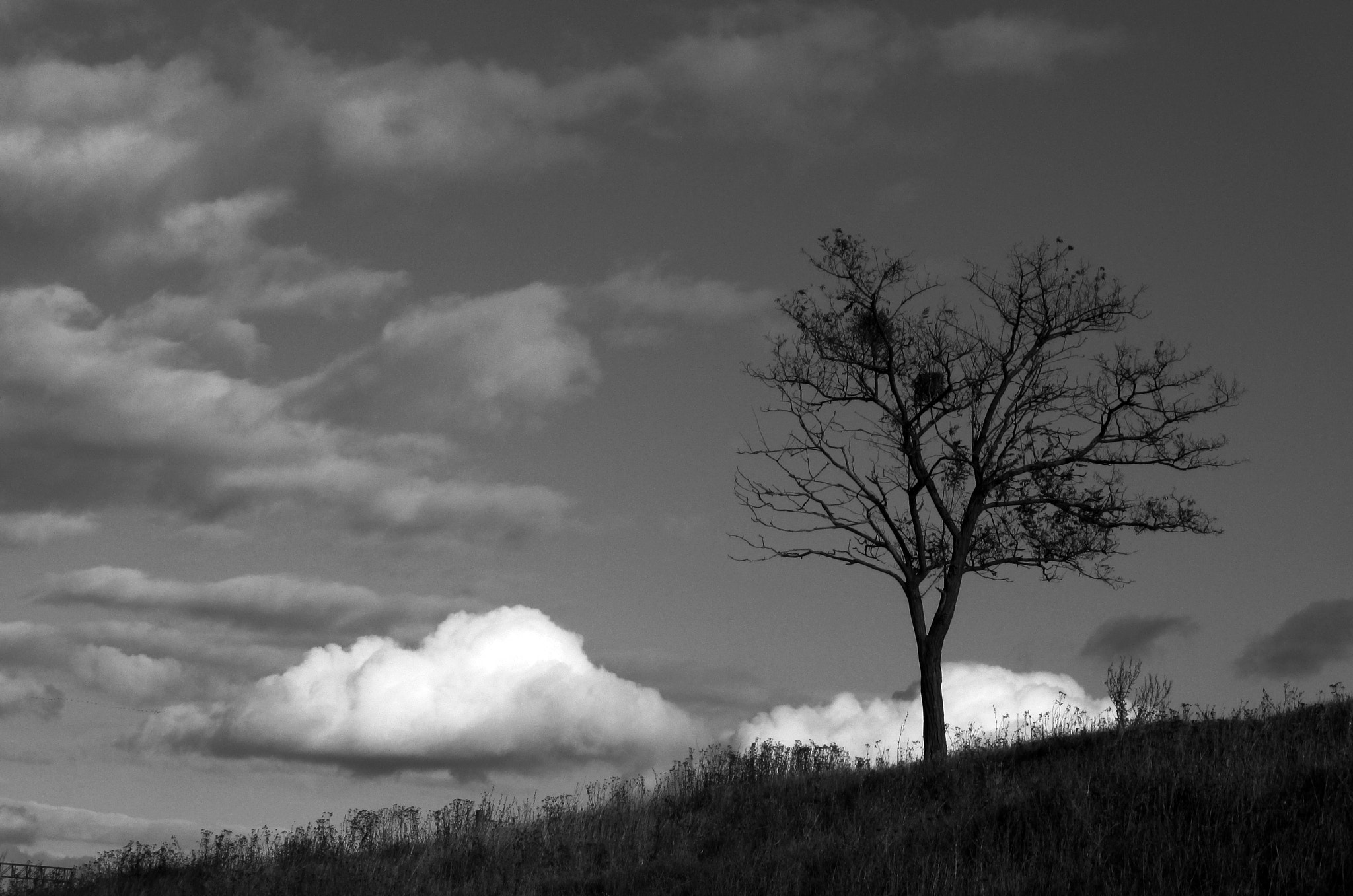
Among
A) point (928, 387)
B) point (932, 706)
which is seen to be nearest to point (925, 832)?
point (932, 706)

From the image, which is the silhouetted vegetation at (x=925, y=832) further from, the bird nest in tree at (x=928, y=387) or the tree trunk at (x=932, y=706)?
the bird nest in tree at (x=928, y=387)

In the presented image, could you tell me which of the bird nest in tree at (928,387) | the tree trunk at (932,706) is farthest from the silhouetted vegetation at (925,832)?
the bird nest in tree at (928,387)

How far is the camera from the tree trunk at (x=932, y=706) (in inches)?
850

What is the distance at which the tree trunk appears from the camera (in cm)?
2159

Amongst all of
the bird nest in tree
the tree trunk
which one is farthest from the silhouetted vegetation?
the bird nest in tree

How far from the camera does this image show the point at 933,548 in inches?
933

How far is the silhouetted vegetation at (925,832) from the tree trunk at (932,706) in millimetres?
2064

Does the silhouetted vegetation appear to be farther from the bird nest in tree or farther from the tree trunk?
the bird nest in tree

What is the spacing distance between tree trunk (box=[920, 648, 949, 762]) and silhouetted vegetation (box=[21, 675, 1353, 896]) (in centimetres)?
206

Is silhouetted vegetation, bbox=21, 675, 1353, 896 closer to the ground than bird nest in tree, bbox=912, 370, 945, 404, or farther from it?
closer to the ground

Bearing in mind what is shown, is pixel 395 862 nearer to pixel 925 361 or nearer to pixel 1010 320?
pixel 925 361

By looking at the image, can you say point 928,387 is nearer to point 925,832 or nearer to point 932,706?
point 932,706

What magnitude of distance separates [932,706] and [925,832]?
8.84 meters

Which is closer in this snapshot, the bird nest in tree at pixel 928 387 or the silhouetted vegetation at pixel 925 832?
the silhouetted vegetation at pixel 925 832
